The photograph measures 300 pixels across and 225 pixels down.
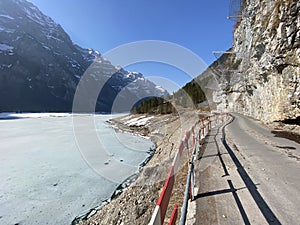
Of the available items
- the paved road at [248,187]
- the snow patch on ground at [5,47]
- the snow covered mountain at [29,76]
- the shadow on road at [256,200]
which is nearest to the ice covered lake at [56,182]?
the paved road at [248,187]

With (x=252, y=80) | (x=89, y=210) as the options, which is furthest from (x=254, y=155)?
(x=252, y=80)

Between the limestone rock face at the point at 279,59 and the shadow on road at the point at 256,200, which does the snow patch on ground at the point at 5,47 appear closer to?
the limestone rock face at the point at 279,59

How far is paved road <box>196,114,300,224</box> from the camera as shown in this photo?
3248 millimetres

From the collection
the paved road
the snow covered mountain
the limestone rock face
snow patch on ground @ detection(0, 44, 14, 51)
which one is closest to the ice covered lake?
the paved road

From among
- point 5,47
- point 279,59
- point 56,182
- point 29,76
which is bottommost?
point 56,182

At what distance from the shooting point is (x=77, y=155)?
17.7 meters

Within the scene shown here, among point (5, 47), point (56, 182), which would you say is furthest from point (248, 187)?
point (5, 47)

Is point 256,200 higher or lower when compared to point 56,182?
higher

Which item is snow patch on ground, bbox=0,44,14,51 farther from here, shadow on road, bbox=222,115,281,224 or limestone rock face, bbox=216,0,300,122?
shadow on road, bbox=222,115,281,224

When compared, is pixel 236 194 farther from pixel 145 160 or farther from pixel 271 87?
pixel 271 87

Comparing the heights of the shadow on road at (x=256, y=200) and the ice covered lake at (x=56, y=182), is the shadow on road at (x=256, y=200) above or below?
above

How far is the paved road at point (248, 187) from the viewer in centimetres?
325

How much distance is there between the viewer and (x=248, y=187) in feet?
14.2

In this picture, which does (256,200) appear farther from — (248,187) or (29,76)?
(29,76)
